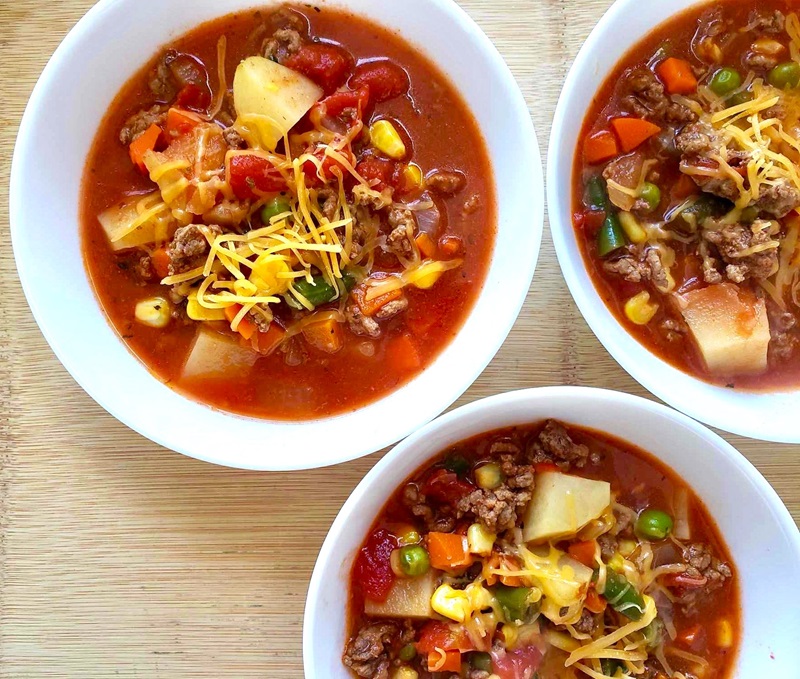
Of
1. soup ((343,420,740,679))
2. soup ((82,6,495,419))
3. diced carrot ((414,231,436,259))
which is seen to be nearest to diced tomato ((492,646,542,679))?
soup ((343,420,740,679))

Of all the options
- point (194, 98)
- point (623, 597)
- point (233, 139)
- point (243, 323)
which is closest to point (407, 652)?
point (623, 597)

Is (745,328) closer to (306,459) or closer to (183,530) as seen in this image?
(306,459)

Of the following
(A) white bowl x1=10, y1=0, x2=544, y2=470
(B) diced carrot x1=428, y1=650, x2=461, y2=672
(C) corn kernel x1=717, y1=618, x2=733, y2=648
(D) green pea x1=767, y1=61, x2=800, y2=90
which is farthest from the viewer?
(C) corn kernel x1=717, y1=618, x2=733, y2=648

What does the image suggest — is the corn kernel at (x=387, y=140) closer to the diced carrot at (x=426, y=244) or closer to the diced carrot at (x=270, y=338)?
the diced carrot at (x=426, y=244)

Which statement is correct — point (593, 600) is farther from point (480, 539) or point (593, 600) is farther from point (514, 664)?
point (480, 539)

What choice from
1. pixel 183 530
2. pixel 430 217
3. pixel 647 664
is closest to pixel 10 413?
pixel 183 530

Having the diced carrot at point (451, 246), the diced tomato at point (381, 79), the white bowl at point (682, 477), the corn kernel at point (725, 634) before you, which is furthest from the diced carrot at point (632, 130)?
the corn kernel at point (725, 634)

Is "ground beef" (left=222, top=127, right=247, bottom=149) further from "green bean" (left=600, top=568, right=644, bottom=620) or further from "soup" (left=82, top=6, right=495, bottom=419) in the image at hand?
"green bean" (left=600, top=568, right=644, bottom=620)
